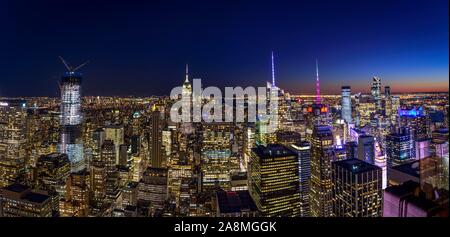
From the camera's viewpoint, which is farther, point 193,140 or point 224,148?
point 193,140

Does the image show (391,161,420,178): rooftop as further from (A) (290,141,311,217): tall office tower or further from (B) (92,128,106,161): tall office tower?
(B) (92,128,106,161): tall office tower

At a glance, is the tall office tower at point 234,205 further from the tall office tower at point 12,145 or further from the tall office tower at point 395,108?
the tall office tower at point 12,145

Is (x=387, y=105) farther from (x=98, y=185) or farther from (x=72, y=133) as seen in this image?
(x=72, y=133)

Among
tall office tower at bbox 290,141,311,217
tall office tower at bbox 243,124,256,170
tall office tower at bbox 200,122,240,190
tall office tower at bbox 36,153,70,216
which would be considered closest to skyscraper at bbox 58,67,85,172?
tall office tower at bbox 36,153,70,216

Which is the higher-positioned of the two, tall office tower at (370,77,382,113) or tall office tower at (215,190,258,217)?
tall office tower at (370,77,382,113)
